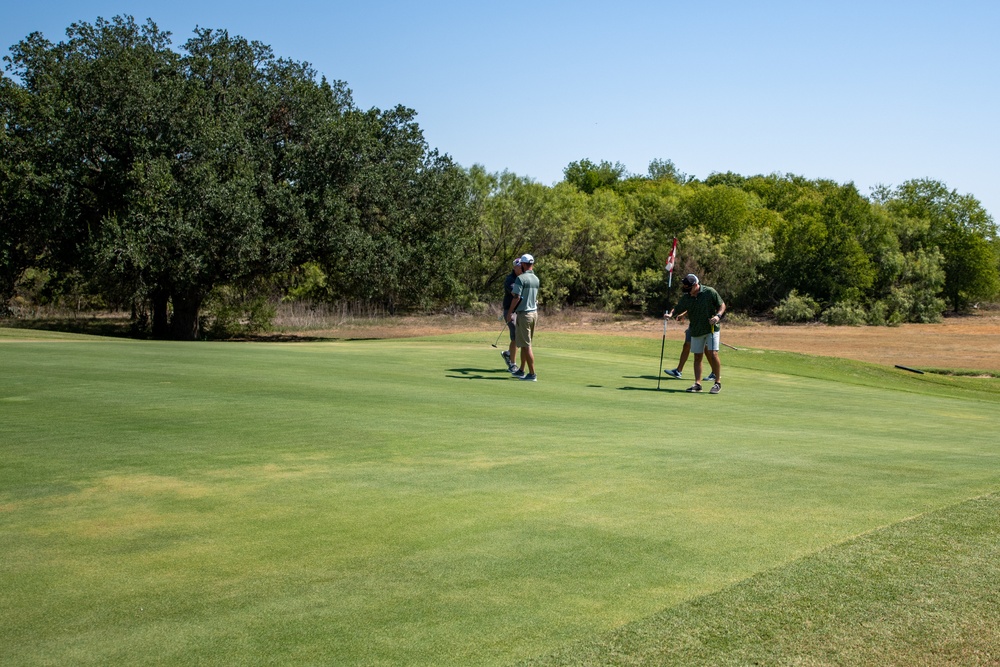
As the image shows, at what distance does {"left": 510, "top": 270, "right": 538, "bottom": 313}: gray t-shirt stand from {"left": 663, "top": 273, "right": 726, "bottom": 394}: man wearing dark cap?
2458 millimetres

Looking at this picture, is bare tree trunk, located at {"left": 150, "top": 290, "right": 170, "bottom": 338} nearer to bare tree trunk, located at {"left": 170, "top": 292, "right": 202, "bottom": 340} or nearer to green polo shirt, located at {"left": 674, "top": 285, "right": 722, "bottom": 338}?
bare tree trunk, located at {"left": 170, "top": 292, "right": 202, "bottom": 340}

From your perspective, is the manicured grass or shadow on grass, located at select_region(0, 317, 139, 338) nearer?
the manicured grass

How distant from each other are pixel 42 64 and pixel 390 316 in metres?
23.0

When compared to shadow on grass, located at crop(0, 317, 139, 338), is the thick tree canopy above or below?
above

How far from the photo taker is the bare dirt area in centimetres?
3716

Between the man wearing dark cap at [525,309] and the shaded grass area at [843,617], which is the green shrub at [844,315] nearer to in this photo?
the man wearing dark cap at [525,309]

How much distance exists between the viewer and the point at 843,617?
4289 millimetres

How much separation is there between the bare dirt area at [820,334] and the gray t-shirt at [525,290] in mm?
20433

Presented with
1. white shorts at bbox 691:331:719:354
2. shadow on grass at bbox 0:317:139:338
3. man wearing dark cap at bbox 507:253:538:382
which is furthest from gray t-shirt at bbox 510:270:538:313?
shadow on grass at bbox 0:317:139:338

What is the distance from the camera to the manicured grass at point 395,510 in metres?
4.02

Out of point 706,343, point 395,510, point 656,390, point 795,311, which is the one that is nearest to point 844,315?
point 795,311

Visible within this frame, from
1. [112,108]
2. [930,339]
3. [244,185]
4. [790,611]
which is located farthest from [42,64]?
[930,339]

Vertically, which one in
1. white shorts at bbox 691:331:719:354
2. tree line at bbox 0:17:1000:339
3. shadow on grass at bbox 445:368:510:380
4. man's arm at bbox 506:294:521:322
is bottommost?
shadow on grass at bbox 445:368:510:380

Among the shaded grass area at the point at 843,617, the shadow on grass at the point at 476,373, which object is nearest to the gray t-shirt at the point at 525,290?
the shadow on grass at the point at 476,373
